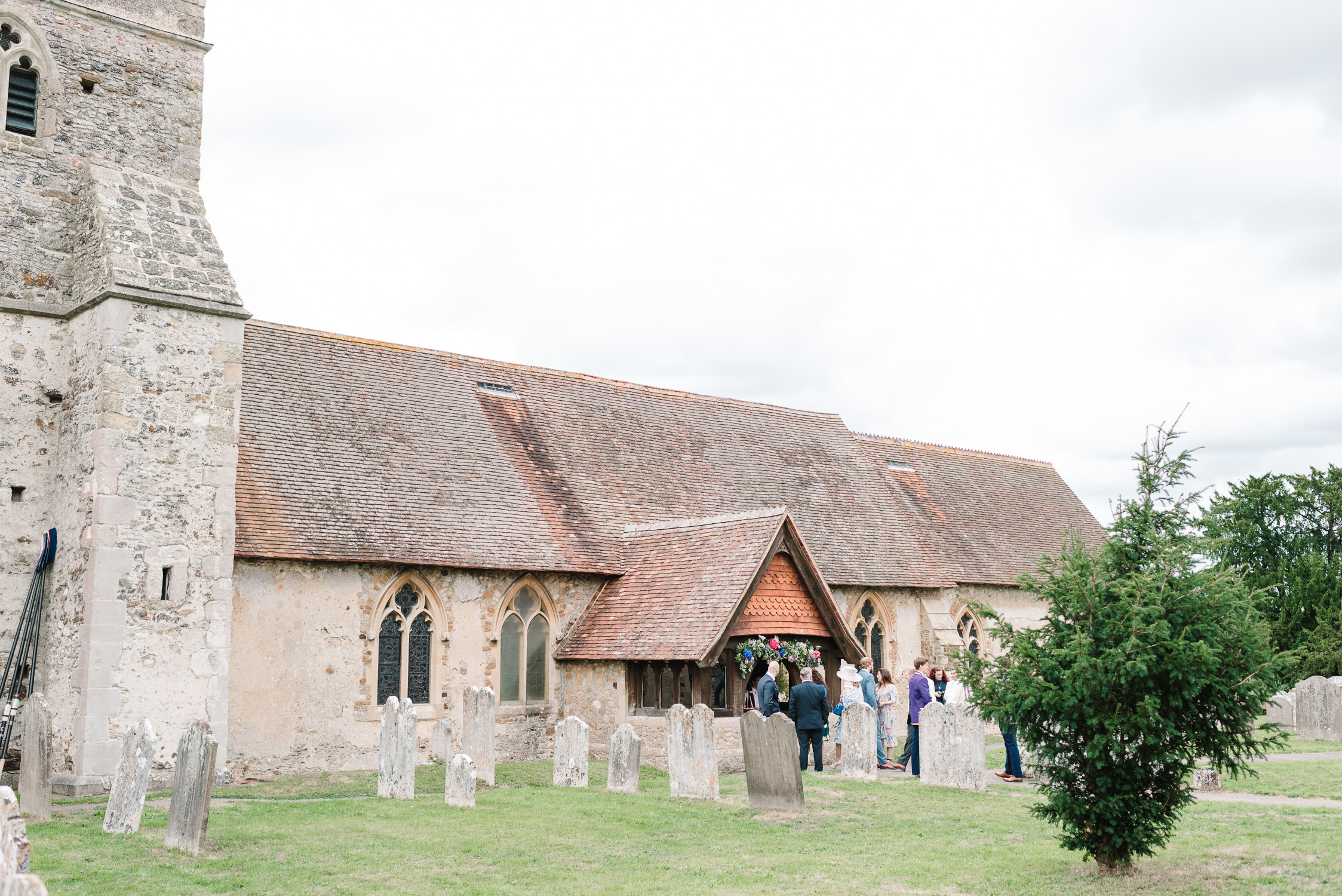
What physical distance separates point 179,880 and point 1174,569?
925cm

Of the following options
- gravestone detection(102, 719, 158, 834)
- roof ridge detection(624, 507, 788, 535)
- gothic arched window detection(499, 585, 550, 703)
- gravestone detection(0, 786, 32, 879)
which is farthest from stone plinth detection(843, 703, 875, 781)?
gravestone detection(0, 786, 32, 879)

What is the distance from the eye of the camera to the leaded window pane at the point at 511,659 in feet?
70.1

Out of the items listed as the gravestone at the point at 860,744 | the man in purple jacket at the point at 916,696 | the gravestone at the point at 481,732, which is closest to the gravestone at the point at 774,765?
the gravestone at the point at 860,744

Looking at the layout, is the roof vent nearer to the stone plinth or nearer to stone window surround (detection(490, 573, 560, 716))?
stone window surround (detection(490, 573, 560, 716))

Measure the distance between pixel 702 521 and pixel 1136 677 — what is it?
13164 mm

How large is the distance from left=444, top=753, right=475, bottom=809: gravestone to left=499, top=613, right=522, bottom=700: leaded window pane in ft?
22.6

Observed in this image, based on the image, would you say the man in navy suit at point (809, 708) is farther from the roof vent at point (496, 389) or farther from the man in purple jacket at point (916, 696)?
the roof vent at point (496, 389)

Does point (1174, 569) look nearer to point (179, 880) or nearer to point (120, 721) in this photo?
point (179, 880)

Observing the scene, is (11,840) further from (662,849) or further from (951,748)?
(951,748)

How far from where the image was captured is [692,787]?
1541cm

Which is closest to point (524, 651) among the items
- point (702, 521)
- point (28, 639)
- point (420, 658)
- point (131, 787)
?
point (420, 658)

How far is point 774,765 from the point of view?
555 inches

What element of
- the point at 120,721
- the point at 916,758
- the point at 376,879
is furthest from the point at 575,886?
the point at 916,758

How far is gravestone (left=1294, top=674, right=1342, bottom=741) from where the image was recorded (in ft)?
82.0
